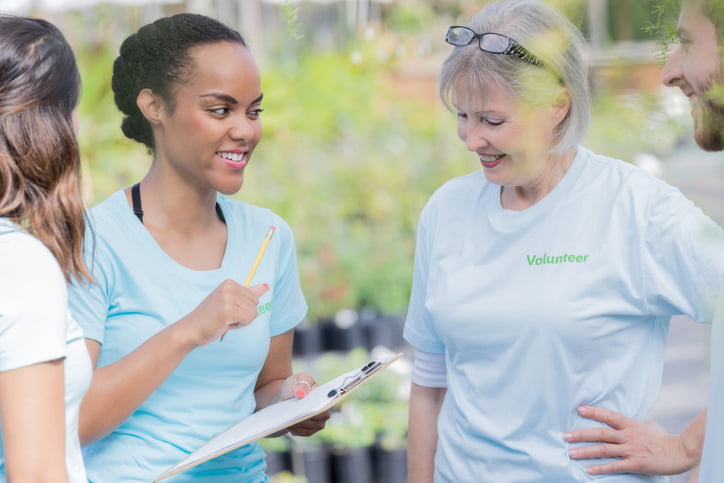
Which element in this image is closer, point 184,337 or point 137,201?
point 184,337

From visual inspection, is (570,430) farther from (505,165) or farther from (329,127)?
(329,127)

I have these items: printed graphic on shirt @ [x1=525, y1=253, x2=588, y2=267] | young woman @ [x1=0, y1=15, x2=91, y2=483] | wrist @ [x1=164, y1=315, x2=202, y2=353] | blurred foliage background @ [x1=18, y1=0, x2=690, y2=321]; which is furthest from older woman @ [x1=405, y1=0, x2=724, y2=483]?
blurred foliage background @ [x1=18, y1=0, x2=690, y2=321]

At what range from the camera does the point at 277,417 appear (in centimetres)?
139

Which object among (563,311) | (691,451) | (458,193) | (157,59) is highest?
(157,59)

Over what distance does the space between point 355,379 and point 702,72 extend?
0.73 meters

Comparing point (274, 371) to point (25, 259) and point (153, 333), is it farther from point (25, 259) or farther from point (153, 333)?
point (25, 259)

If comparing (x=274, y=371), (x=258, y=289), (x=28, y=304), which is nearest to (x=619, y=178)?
(x=258, y=289)

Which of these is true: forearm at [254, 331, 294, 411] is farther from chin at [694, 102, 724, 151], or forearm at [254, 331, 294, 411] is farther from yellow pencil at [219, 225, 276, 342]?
chin at [694, 102, 724, 151]

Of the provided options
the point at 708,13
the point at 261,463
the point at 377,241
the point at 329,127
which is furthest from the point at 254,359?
the point at 329,127

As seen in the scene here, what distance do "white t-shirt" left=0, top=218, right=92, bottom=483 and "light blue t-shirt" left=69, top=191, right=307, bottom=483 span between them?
0.33 meters

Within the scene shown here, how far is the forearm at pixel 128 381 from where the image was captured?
1350mm

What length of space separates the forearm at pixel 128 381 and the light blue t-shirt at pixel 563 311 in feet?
1.60

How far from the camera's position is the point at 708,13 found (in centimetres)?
92

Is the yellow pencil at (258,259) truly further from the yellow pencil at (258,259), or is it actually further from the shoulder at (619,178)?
the shoulder at (619,178)
